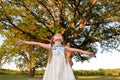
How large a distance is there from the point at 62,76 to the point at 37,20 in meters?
19.5

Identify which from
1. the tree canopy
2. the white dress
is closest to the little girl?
the white dress

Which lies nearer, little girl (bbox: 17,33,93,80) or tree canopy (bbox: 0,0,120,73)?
little girl (bbox: 17,33,93,80)

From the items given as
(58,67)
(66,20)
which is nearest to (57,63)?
(58,67)

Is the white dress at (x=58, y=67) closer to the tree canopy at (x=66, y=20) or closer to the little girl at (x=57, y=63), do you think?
the little girl at (x=57, y=63)

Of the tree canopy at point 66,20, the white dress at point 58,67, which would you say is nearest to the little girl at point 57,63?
the white dress at point 58,67

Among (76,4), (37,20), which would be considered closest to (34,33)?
(37,20)

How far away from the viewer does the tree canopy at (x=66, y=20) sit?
2845cm

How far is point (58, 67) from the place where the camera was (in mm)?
10719

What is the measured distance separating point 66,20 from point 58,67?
17.9 meters

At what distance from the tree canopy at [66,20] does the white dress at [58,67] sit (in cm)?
1607

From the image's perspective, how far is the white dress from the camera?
10.7 metres

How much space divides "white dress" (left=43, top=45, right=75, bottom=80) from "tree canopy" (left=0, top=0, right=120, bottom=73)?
16.1 m

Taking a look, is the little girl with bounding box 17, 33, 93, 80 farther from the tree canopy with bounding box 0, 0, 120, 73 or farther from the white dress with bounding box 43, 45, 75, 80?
the tree canopy with bounding box 0, 0, 120, 73

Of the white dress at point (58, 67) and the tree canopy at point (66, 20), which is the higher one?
the tree canopy at point (66, 20)
